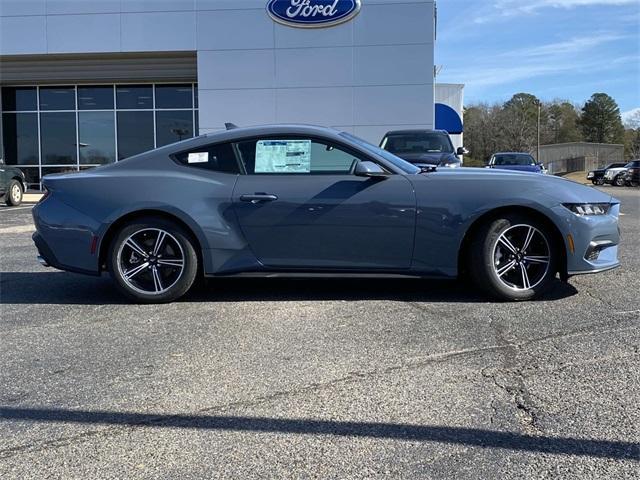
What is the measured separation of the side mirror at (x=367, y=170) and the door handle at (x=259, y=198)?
0.71 metres

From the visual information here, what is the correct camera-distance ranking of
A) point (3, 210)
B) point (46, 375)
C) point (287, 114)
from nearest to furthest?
point (46, 375)
point (3, 210)
point (287, 114)

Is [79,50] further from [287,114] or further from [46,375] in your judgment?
[46,375]

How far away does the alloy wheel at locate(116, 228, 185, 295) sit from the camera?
5172mm

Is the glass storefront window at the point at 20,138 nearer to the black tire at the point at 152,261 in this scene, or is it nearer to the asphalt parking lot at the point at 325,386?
the asphalt parking lot at the point at 325,386

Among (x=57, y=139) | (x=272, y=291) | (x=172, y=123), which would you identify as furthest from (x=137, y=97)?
(x=272, y=291)

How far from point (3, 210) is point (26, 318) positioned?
12131 mm

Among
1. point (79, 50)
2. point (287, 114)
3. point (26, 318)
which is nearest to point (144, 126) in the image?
point (79, 50)

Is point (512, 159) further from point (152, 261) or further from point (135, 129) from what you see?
point (152, 261)

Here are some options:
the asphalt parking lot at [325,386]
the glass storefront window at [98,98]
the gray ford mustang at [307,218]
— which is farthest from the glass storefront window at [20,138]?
the gray ford mustang at [307,218]

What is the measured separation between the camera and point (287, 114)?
19984 mm

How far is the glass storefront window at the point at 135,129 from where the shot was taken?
2303cm

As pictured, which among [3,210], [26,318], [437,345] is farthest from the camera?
[3,210]

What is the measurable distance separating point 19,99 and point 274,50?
1102 centimetres

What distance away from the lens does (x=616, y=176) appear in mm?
36562
